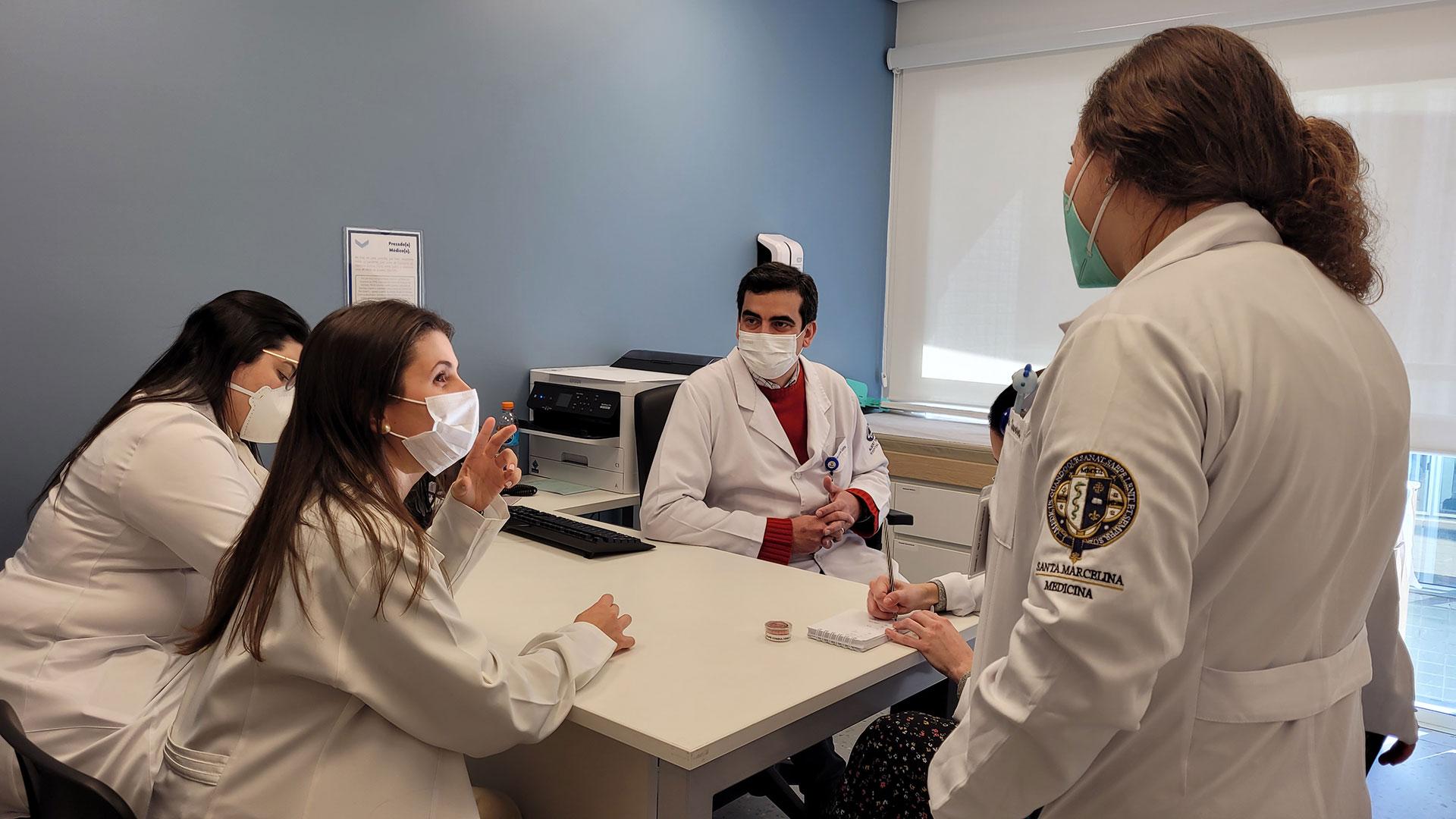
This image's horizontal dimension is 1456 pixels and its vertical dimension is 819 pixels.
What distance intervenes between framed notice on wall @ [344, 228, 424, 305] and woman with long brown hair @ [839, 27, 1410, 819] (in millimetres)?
2239

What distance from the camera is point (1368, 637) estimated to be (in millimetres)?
1241

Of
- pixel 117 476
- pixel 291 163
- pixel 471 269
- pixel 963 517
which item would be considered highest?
pixel 291 163

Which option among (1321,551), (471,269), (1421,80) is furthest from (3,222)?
(1421,80)

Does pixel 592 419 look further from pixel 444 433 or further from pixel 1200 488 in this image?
pixel 1200 488

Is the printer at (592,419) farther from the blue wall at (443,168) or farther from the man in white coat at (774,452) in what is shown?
the man in white coat at (774,452)

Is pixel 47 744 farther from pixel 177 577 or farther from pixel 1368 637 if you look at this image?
pixel 1368 637

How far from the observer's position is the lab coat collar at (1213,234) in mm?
975

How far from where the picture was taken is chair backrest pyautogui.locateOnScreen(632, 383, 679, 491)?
2814 millimetres

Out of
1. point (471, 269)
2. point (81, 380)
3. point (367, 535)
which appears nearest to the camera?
point (367, 535)

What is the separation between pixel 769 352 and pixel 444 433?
4.31 ft

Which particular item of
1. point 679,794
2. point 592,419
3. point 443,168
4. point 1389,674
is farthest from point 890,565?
point 443,168

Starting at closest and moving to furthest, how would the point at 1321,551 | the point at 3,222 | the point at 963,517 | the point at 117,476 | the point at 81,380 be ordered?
the point at 1321,551
the point at 117,476
the point at 3,222
the point at 81,380
the point at 963,517

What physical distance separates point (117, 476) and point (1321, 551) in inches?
66.5

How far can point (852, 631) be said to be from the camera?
1.65 meters
